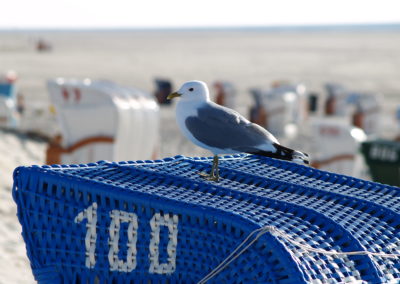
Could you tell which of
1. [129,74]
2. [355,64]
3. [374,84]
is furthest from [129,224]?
[355,64]

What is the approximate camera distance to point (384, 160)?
9508 mm

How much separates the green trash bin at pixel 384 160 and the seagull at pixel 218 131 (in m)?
5.69

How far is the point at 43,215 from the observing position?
3785mm

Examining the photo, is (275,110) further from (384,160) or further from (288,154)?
(288,154)

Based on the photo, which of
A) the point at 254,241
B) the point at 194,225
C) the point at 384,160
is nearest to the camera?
the point at 254,241

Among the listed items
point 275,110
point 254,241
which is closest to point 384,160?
point 254,241

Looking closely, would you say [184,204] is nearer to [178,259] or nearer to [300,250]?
[178,259]

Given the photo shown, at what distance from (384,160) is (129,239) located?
21.2 feet

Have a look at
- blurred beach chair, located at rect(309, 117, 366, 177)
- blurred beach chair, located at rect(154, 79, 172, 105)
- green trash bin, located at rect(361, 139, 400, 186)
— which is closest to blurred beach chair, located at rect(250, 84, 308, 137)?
blurred beach chair, located at rect(154, 79, 172, 105)

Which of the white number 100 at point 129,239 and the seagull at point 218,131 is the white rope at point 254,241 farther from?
the seagull at point 218,131

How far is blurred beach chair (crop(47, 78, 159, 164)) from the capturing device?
836cm

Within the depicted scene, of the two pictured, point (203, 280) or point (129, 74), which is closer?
point (203, 280)

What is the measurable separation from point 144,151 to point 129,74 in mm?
25868

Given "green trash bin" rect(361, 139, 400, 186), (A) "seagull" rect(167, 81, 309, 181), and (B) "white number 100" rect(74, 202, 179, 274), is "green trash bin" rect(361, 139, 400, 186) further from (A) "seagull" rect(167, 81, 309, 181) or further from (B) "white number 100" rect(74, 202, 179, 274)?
(B) "white number 100" rect(74, 202, 179, 274)
